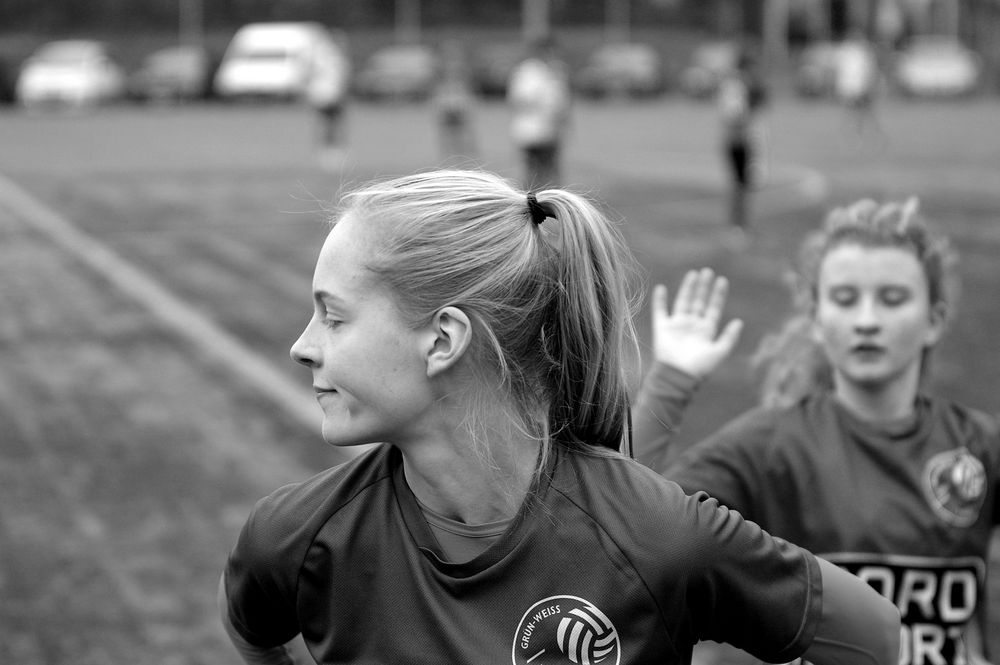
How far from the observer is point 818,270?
3238mm

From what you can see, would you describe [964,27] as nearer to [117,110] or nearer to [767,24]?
[767,24]

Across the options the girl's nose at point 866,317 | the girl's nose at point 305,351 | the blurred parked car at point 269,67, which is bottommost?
the blurred parked car at point 269,67

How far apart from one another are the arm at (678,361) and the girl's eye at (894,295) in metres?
0.40

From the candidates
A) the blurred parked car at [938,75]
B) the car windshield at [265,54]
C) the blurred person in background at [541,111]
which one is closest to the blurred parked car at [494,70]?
the car windshield at [265,54]

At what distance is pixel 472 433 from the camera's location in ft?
6.70

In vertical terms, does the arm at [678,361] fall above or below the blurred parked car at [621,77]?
above

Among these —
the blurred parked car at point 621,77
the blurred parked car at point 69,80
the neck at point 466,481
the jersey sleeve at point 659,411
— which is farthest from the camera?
the blurred parked car at point 621,77

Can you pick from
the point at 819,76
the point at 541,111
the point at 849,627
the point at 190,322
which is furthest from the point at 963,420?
the point at 819,76

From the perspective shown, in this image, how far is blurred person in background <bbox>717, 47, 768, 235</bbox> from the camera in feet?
44.5

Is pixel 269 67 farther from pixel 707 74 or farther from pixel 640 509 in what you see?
pixel 640 509

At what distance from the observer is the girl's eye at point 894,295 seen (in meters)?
3.10

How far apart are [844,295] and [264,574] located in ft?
5.20

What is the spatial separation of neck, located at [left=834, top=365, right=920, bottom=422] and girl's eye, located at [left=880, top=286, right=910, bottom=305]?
0.50 ft

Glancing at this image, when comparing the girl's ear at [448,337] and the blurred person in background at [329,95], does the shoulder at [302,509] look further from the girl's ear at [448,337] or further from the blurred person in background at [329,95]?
the blurred person in background at [329,95]
